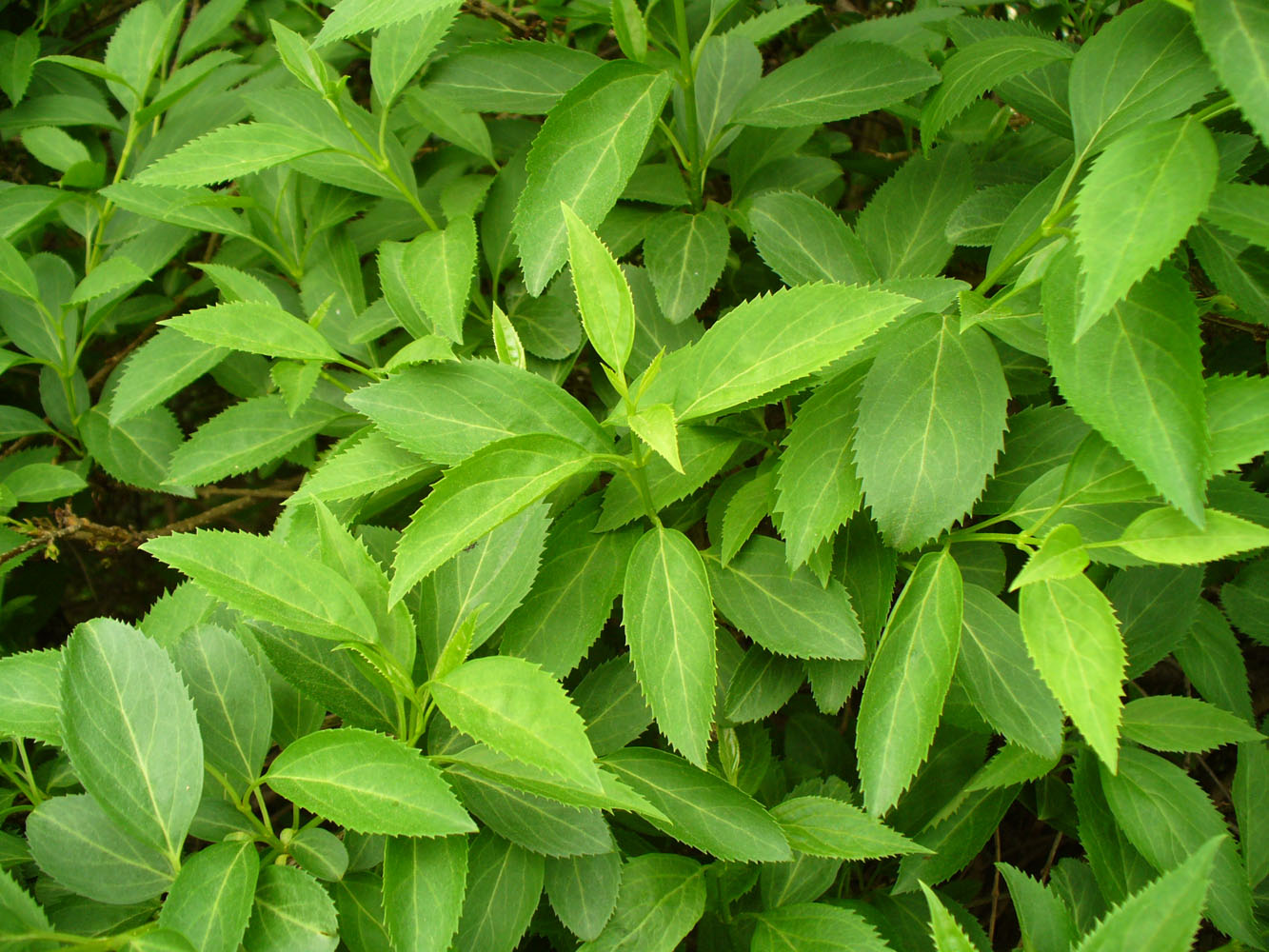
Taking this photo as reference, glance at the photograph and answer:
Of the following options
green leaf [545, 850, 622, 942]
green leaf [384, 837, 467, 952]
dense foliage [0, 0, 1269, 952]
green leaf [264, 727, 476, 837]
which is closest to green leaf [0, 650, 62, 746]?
dense foliage [0, 0, 1269, 952]

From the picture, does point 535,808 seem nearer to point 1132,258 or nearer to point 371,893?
point 371,893

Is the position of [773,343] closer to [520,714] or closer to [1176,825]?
[520,714]

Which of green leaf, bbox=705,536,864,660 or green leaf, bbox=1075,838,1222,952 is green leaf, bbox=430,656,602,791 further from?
green leaf, bbox=1075,838,1222,952

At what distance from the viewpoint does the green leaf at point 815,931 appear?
3.30 ft

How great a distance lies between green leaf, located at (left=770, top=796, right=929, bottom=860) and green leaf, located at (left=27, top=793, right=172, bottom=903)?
0.67 m

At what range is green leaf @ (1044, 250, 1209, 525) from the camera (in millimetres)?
771

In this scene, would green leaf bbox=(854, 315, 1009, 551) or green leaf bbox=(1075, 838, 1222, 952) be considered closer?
green leaf bbox=(1075, 838, 1222, 952)

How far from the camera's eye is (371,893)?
0.98 metres

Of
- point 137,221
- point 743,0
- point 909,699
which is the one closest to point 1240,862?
point 909,699

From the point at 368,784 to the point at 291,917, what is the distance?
161mm

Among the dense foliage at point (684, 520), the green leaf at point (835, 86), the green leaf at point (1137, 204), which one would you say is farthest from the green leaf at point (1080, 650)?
the green leaf at point (835, 86)

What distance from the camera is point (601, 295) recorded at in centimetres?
90

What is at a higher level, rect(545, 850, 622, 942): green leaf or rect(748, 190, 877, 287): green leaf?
rect(748, 190, 877, 287): green leaf

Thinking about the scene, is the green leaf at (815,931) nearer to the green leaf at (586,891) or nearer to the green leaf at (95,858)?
the green leaf at (586,891)
